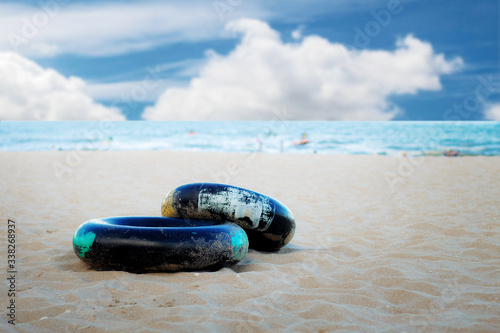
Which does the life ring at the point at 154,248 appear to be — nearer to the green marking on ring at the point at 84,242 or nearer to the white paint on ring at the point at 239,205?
the green marking on ring at the point at 84,242

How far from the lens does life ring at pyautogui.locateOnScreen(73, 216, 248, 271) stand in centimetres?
368

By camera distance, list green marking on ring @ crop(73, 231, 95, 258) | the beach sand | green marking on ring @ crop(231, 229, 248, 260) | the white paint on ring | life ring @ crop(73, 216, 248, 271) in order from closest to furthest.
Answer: the beach sand → life ring @ crop(73, 216, 248, 271) → green marking on ring @ crop(73, 231, 95, 258) → green marking on ring @ crop(231, 229, 248, 260) → the white paint on ring

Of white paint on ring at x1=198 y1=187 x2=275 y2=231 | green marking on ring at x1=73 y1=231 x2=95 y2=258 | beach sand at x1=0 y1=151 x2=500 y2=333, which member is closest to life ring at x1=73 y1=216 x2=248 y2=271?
green marking on ring at x1=73 y1=231 x2=95 y2=258

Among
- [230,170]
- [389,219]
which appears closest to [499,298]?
[389,219]

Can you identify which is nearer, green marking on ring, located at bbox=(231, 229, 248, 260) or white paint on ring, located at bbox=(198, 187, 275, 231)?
green marking on ring, located at bbox=(231, 229, 248, 260)

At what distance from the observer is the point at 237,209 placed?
4.37 metres

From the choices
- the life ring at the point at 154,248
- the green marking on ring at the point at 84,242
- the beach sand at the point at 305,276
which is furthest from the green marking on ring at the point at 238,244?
the green marking on ring at the point at 84,242

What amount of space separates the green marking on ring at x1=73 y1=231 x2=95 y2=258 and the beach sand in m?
0.22

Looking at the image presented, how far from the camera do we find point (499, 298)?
10.5ft

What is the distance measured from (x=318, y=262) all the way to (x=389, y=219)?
290cm

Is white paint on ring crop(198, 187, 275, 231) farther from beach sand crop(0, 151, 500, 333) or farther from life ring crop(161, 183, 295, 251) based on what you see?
beach sand crop(0, 151, 500, 333)

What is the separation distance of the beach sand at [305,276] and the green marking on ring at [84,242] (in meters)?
0.22

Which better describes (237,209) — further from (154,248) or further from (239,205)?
(154,248)

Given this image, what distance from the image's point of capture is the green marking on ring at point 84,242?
3.79m
